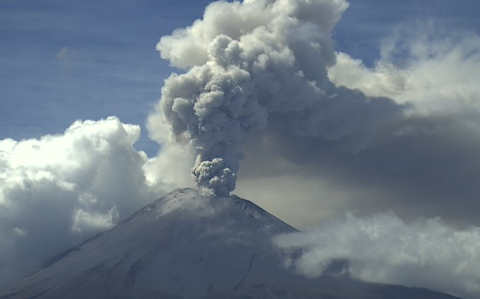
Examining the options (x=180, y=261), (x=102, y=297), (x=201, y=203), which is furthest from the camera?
(x=201, y=203)

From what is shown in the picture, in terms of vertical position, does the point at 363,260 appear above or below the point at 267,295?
above

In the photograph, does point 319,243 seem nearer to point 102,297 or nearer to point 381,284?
point 381,284

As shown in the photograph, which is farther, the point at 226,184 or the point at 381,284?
the point at 381,284

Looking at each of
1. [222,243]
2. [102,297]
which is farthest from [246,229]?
[102,297]

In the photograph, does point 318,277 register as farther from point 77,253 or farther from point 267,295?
point 77,253

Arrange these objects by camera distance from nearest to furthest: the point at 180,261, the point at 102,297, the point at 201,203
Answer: the point at 102,297 < the point at 180,261 < the point at 201,203

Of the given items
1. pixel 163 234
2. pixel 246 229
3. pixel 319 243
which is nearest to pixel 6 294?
pixel 163 234

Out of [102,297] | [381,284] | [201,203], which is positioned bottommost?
[102,297]
